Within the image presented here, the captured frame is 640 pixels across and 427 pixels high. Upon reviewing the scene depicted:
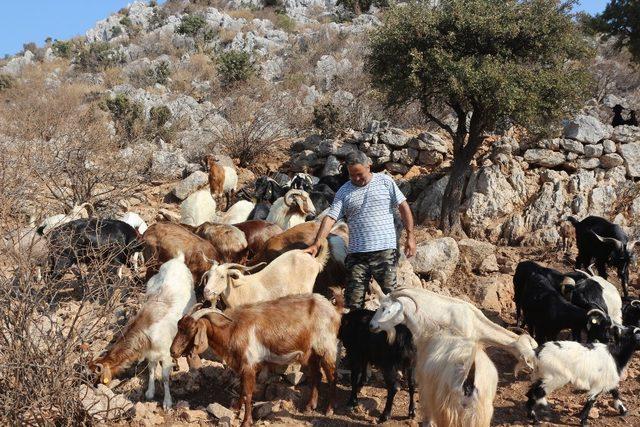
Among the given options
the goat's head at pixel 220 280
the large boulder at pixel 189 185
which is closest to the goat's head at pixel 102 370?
the goat's head at pixel 220 280

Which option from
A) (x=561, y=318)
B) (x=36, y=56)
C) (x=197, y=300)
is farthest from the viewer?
(x=36, y=56)

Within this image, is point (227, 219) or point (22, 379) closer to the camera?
point (22, 379)

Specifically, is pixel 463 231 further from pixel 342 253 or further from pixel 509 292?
pixel 342 253

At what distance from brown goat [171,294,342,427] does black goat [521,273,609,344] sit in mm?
2393

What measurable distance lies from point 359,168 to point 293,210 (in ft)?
12.6

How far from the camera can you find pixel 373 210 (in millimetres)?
5715

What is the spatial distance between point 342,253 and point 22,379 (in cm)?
391

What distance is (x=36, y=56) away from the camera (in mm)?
33594

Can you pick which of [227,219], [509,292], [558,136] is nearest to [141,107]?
[227,219]

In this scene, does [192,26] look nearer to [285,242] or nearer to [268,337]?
[285,242]

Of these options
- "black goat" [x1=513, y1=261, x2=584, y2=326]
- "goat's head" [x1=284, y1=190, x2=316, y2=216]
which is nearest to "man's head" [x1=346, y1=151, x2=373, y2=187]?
"black goat" [x1=513, y1=261, x2=584, y2=326]

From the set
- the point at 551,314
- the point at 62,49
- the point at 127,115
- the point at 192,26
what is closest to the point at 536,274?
the point at 551,314

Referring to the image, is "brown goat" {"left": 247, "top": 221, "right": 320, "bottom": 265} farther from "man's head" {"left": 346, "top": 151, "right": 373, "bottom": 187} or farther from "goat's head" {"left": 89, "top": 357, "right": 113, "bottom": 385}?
"goat's head" {"left": 89, "top": 357, "right": 113, "bottom": 385}

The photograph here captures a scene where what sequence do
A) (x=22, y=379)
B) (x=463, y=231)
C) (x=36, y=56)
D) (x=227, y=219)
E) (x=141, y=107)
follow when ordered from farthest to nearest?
(x=36, y=56) → (x=141, y=107) → (x=463, y=231) → (x=227, y=219) → (x=22, y=379)
